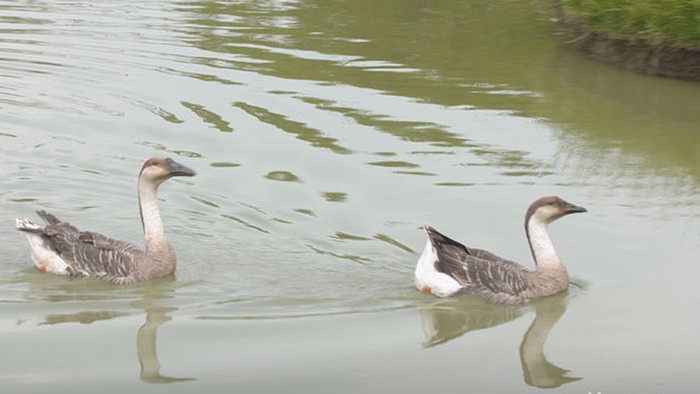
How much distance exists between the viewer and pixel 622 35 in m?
18.7

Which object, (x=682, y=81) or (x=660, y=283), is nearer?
(x=660, y=283)

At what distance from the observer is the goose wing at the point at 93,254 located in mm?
11383

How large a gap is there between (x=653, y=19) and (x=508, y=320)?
27.2 feet

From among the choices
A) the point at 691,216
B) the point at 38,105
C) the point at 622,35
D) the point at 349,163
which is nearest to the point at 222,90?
the point at 38,105

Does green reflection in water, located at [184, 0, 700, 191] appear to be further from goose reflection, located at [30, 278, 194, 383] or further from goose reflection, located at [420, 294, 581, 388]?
goose reflection, located at [30, 278, 194, 383]

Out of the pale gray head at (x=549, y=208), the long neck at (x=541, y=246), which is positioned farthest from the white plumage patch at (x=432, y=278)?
the pale gray head at (x=549, y=208)

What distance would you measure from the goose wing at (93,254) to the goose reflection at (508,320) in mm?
2813

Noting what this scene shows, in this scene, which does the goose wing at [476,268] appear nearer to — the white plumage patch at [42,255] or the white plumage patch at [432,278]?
the white plumage patch at [432,278]

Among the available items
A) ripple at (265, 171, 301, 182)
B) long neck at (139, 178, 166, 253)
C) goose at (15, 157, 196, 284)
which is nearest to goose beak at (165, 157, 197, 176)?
goose at (15, 157, 196, 284)

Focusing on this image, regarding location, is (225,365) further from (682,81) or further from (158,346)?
(682,81)

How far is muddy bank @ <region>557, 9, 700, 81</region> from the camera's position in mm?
18297

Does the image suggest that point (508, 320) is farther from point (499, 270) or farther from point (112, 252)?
point (112, 252)

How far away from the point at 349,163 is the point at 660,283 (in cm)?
462

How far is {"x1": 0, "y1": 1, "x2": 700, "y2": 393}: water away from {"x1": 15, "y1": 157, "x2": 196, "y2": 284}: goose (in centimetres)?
16
